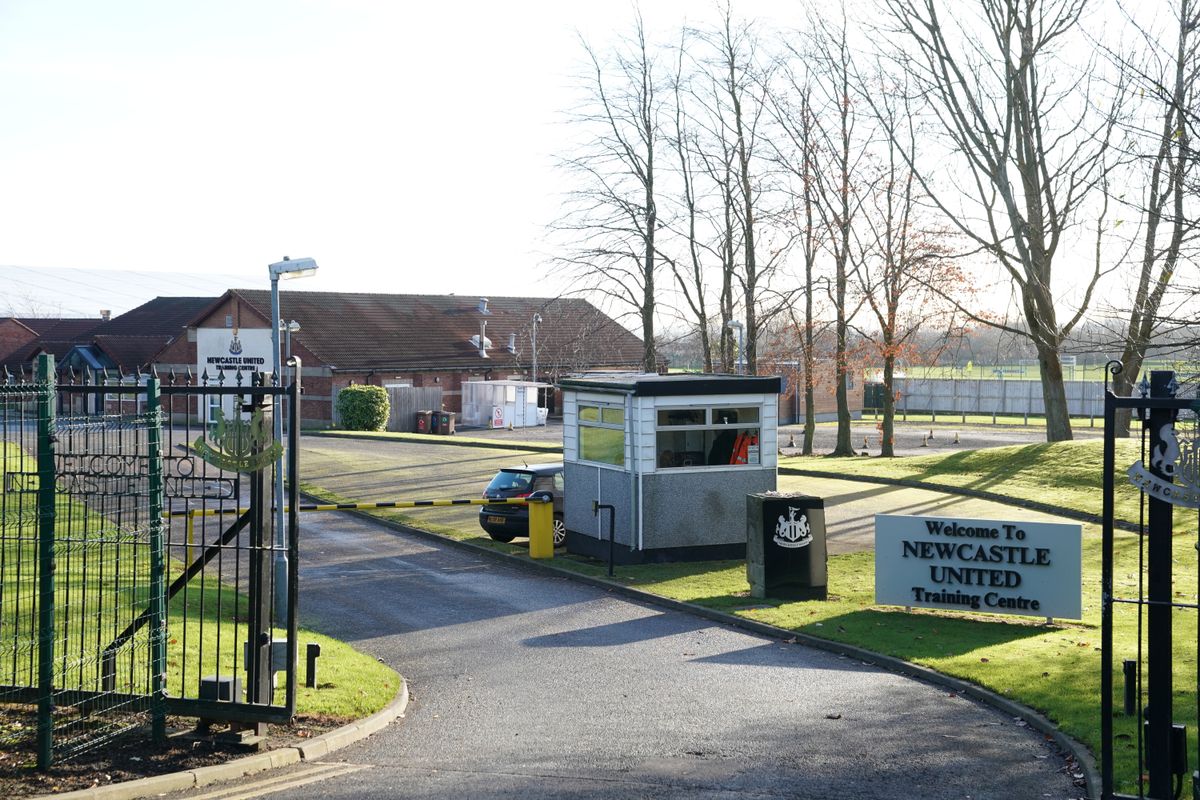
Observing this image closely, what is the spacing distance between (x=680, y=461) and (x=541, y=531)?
255cm

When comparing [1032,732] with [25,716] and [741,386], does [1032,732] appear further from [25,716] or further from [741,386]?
[741,386]

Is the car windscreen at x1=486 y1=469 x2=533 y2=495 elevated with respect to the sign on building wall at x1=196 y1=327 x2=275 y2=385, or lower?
lower

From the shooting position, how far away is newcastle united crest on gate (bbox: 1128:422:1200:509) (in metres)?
6.58

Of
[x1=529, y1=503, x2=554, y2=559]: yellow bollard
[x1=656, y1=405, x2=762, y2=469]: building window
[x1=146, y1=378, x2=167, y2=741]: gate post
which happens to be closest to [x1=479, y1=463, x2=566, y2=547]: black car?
[x1=529, y1=503, x2=554, y2=559]: yellow bollard

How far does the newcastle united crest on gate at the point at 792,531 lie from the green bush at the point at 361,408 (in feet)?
124

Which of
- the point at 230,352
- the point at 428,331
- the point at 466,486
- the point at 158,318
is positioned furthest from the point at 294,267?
the point at 158,318

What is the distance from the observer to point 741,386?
18.4m

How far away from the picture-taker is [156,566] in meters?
8.57

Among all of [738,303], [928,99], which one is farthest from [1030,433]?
[928,99]

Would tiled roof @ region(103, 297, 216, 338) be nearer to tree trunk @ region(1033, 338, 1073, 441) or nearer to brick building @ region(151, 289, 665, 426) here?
brick building @ region(151, 289, 665, 426)

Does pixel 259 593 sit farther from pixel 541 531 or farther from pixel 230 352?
pixel 541 531

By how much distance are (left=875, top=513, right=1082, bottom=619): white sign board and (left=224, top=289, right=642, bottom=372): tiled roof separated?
37.6 m

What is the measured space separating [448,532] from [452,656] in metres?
9.25

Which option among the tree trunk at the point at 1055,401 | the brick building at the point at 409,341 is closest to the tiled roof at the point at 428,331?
the brick building at the point at 409,341
